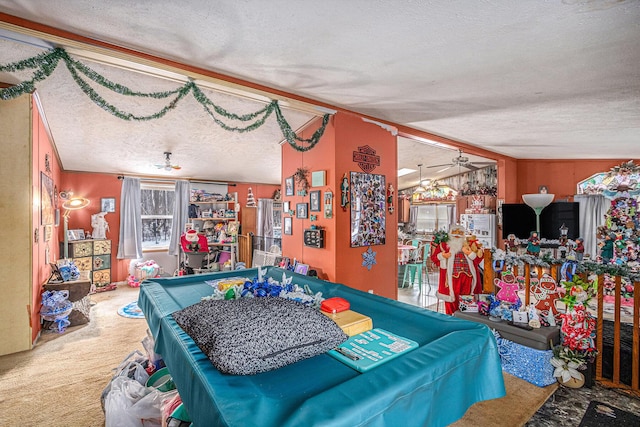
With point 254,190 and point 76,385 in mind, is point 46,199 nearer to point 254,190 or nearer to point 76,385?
point 76,385

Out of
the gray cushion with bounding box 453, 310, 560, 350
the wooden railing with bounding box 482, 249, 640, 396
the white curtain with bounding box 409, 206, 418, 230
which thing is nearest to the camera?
the wooden railing with bounding box 482, 249, 640, 396

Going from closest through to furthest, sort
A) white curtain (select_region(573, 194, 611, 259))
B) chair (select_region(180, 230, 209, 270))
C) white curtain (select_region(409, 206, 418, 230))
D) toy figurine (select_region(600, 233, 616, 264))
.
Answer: toy figurine (select_region(600, 233, 616, 264))
chair (select_region(180, 230, 209, 270))
white curtain (select_region(573, 194, 611, 259))
white curtain (select_region(409, 206, 418, 230))

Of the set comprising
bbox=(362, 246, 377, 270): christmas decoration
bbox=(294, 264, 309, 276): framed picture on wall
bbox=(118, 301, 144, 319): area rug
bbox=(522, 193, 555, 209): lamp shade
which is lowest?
bbox=(118, 301, 144, 319): area rug

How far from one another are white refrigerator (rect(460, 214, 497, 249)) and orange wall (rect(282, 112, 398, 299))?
3303 millimetres

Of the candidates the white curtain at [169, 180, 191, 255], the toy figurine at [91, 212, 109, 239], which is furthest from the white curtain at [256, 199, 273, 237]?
the toy figurine at [91, 212, 109, 239]

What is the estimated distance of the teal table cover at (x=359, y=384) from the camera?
0.77m

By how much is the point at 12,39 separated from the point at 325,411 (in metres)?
2.91

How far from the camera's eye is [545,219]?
5.29 metres

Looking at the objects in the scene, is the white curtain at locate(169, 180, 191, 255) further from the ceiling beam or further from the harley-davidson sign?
the harley-davidson sign

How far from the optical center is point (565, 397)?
2.20m

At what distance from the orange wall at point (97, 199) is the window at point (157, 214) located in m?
0.57

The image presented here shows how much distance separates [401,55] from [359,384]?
2195 millimetres

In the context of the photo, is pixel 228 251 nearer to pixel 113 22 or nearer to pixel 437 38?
pixel 113 22

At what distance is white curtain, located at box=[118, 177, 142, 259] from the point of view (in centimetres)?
582
